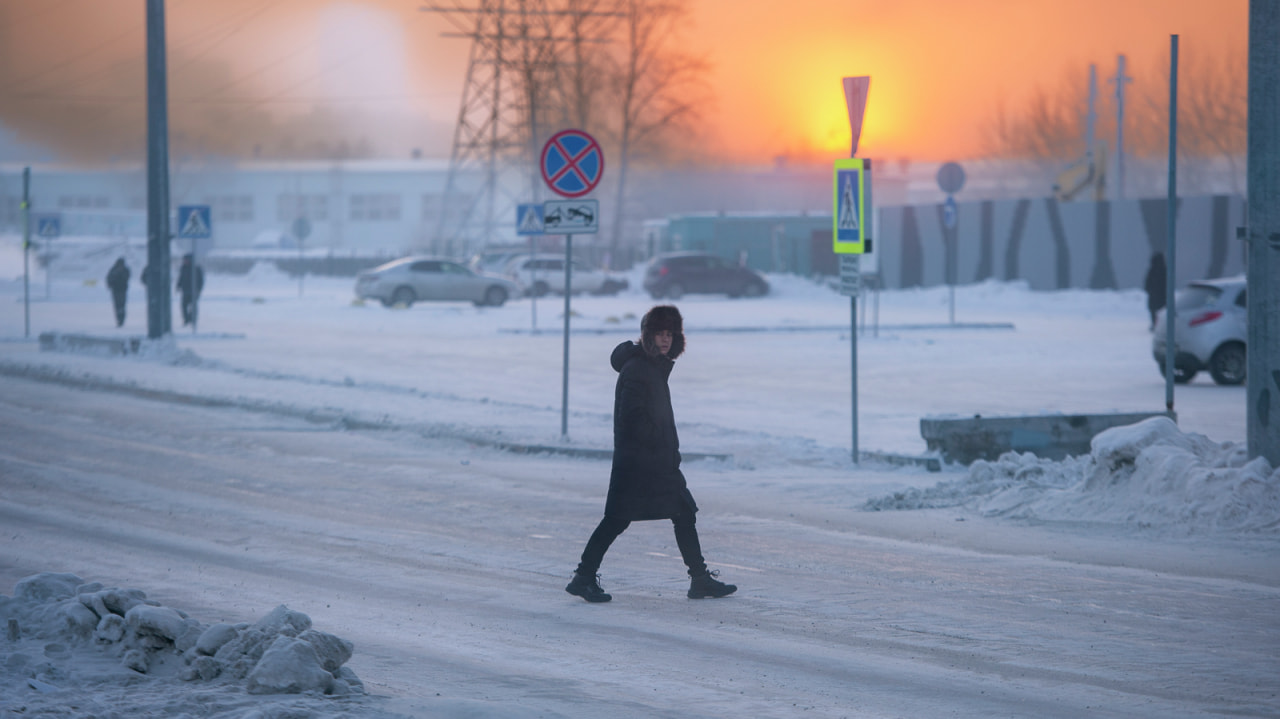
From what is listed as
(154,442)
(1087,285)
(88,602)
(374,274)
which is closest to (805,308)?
(1087,285)

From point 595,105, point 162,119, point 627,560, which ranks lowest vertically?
point 627,560

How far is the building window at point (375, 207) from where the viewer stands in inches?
3984

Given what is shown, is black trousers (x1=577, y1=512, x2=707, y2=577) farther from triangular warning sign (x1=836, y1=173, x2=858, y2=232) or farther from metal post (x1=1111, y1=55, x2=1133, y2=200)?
metal post (x1=1111, y1=55, x2=1133, y2=200)

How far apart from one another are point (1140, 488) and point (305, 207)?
97.0 meters

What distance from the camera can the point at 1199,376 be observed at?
2073 centimetres

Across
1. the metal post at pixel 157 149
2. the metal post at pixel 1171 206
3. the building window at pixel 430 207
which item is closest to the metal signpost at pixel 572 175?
the metal post at pixel 1171 206

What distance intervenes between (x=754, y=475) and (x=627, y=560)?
350 centimetres

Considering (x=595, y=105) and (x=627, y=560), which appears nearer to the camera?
(x=627, y=560)

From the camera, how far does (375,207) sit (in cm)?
10162

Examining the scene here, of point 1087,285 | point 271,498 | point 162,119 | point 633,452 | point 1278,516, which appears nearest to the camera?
point 633,452

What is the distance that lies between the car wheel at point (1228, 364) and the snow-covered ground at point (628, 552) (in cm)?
53

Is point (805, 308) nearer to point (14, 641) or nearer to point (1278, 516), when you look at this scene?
point (1278, 516)

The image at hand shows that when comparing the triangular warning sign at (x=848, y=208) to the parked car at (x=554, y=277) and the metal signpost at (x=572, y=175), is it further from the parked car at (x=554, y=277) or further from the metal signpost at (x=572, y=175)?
the parked car at (x=554, y=277)

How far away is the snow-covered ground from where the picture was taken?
5340mm
